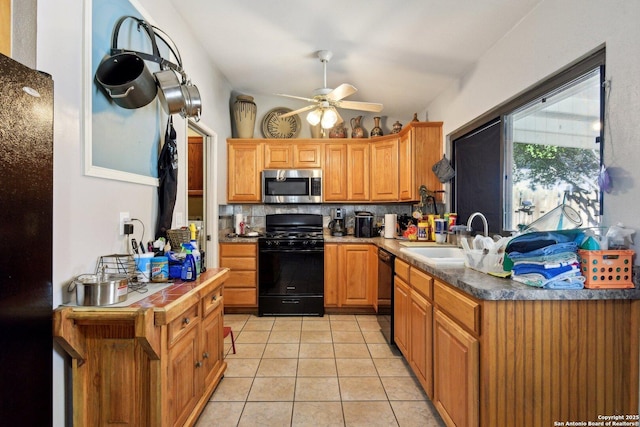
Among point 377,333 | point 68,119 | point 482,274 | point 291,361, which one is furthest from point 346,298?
point 68,119

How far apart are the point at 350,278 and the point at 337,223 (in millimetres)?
786

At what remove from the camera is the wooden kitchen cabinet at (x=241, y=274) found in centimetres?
364

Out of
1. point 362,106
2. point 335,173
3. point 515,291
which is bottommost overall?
point 515,291

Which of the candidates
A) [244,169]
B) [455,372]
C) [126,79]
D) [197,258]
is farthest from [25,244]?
[244,169]

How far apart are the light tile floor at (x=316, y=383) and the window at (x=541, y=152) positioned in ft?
4.48

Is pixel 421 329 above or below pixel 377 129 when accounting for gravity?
below

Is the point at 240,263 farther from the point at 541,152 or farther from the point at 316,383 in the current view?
the point at 541,152

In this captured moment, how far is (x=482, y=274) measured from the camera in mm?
1612

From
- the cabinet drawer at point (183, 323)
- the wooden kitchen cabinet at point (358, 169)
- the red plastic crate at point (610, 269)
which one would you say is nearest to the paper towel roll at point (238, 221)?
the wooden kitchen cabinet at point (358, 169)

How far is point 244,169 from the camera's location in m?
3.96

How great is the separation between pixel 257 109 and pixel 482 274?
3.54m

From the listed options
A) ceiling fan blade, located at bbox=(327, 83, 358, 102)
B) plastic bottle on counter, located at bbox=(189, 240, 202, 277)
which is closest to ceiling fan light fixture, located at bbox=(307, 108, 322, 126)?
ceiling fan blade, located at bbox=(327, 83, 358, 102)

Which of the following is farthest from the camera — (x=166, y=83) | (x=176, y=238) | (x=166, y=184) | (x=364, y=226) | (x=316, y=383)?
(x=364, y=226)

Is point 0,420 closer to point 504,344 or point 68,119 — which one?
point 68,119
